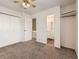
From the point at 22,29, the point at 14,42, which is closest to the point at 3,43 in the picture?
the point at 14,42

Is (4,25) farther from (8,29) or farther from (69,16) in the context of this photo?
(69,16)

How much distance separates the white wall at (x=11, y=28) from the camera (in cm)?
406

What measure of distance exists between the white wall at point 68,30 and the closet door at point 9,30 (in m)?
3.38

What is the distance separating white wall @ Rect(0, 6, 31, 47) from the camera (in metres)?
4.06

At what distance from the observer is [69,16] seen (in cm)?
377

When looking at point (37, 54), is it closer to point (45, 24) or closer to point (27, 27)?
point (45, 24)

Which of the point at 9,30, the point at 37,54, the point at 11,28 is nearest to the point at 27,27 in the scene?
the point at 11,28

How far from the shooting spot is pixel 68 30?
3.83 m

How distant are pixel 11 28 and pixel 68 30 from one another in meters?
3.82

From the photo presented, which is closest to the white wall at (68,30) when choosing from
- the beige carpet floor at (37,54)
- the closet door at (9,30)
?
the beige carpet floor at (37,54)

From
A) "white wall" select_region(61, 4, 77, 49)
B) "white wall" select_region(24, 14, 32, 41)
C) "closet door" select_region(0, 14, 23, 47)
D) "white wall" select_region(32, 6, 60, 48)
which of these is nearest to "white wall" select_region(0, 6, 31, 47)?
"closet door" select_region(0, 14, 23, 47)

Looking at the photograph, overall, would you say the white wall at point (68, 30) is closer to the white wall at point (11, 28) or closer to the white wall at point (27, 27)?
the white wall at point (27, 27)

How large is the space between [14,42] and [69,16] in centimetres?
419

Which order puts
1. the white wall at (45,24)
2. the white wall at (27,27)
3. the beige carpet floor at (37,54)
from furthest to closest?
the white wall at (27,27) < the white wall at (45,24) < the beige carpet floor at (37,54)
